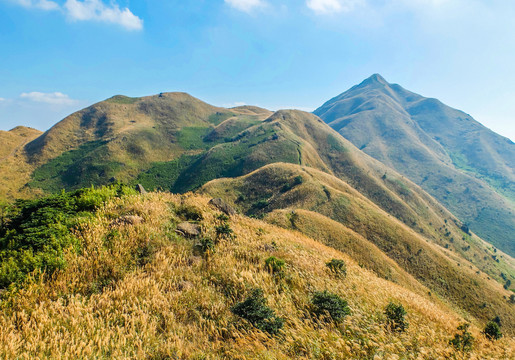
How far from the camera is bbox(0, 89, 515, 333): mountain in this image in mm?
38469

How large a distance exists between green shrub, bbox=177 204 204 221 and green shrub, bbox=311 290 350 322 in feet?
22.2

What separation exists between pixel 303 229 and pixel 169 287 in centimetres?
3098

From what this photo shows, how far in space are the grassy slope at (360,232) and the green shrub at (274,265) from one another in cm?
2795

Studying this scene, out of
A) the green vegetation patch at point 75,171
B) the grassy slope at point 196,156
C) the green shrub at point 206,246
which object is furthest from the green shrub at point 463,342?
the green vegetation patch at point 75,171

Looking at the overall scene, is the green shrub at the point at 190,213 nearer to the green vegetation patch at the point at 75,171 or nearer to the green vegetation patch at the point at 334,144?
the green vegetation patch at the point at 75,171

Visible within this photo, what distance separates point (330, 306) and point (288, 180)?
189 feet

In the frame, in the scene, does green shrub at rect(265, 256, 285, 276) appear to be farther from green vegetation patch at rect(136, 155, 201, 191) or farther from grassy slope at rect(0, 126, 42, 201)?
grassy slope at rect(0, 126, 42, 201)

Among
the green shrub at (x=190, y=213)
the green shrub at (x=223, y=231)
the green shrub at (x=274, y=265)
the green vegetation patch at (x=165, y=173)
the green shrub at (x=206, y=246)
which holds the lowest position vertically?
the green shrub at (x=274, y=265)

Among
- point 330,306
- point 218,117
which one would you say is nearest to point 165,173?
point 218,117

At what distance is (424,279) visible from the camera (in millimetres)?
39750

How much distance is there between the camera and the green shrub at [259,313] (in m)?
5.40

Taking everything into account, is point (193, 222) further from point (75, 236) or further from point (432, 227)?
point (432, 227)

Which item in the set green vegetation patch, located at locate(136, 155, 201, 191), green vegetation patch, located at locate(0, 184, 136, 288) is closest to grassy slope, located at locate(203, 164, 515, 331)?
green vegetation patch, located at locate(0, 184, 136, 288)

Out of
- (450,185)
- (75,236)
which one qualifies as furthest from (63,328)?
(450,185)
